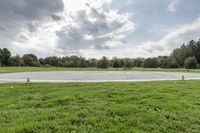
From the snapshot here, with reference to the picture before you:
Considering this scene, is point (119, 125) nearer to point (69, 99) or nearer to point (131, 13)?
point (69, 99)

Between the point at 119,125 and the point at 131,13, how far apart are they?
1336 centimetres

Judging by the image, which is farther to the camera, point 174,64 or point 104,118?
point 174,64

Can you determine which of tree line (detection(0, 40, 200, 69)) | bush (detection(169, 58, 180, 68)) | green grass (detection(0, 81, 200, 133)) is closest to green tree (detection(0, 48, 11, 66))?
tree line (detection(0, 40, 200, 69))

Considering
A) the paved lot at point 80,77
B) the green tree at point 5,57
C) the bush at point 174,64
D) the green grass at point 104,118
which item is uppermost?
the green tree at point 5,57

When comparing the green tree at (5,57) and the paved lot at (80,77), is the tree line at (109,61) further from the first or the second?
the paved lot at (80,77)

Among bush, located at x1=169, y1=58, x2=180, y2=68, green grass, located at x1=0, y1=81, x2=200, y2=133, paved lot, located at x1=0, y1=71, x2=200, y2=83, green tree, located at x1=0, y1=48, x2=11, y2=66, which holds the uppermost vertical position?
green tree, located at x1=0, y1=48, x2=11, y2=66

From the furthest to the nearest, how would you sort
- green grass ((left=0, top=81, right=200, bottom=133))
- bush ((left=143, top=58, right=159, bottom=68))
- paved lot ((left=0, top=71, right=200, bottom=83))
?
bush ((left=143, top=58, right=159, bottom=68)), paved lot ((left=0, top=71, right=200, bottom=83)), green grass ((left=0, top=81, right=200, bottom=133))

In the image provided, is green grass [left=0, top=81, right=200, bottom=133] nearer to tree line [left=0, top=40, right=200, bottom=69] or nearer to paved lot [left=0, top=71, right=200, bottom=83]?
paved lot [left=0, top=71, right=200, bottom=83]

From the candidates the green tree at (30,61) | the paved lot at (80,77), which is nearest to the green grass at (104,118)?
the paved lot at (80,77)

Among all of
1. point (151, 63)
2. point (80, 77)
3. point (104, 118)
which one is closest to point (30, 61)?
point (151, 63)

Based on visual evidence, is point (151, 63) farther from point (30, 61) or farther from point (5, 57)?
point (5, 57)

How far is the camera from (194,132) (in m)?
4.15

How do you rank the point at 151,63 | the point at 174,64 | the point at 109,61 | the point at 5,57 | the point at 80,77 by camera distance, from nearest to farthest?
the point at 80,77 < the point at 5,57 < the point at 174,64 < the point at 109,61 < the point at 151,63

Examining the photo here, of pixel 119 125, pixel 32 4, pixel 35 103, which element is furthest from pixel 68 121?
pixel 32 4
